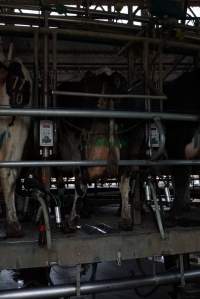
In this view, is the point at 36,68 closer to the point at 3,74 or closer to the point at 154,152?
the point at 3,74

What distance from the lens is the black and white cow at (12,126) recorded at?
3943 millimetres

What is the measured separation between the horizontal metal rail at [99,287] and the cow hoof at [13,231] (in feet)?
2.08

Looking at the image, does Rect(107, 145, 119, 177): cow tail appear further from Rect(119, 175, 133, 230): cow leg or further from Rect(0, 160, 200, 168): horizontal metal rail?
Rect(119, 175, 133, 230): cow leg

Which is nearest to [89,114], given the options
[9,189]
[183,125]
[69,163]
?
[69,163]

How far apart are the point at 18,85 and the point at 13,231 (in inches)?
50.6

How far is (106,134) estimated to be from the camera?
4.34 metres

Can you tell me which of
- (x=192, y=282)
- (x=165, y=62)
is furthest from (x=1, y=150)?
(x=165, y=62)

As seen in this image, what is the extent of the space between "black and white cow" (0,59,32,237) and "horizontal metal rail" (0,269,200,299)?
778 millimetres

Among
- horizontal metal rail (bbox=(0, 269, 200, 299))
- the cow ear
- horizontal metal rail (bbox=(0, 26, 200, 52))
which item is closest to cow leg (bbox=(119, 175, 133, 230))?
horizontal metal rail (bbox=(0, 269, 200, 299))

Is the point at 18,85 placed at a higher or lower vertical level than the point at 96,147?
higher

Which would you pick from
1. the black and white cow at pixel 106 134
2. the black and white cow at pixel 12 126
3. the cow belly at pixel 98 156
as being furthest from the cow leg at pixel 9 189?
the cow belly at pixel 98 156

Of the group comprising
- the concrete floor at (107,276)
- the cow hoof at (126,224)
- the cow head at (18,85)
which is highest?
the cow head at (18,85)

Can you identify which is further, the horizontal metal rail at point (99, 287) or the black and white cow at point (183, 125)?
the black and white cow at point (183, 125)

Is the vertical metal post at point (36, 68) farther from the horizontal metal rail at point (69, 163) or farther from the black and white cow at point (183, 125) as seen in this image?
the black and white cow at point (183, 125)
